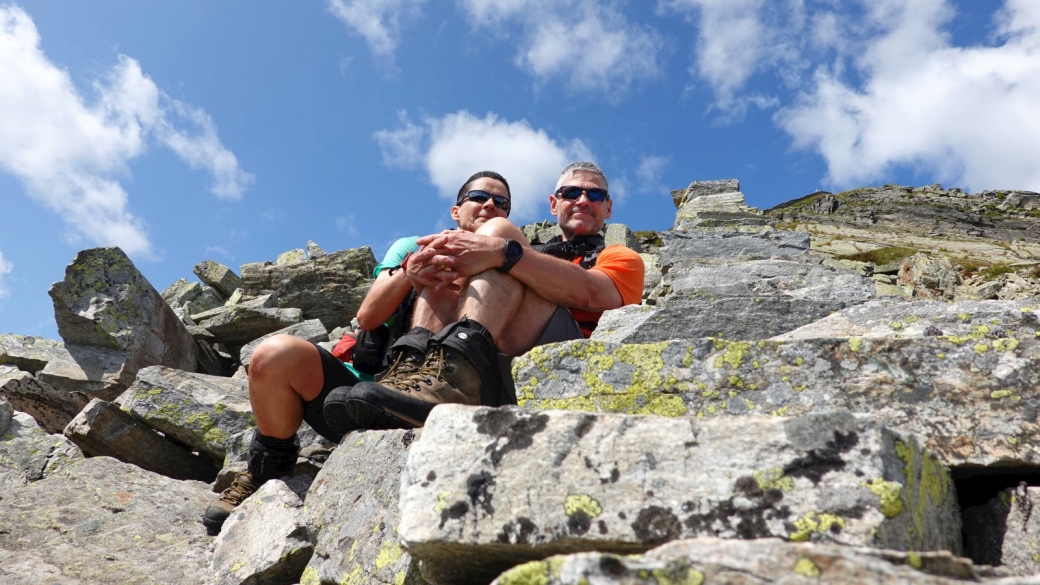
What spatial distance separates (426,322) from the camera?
5.31m

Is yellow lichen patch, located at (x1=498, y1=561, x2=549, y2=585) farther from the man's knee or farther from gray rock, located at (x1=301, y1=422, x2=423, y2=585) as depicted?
the man's knee

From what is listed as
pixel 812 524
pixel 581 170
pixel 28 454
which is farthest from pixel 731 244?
pixel 28 454

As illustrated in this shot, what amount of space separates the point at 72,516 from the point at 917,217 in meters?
113

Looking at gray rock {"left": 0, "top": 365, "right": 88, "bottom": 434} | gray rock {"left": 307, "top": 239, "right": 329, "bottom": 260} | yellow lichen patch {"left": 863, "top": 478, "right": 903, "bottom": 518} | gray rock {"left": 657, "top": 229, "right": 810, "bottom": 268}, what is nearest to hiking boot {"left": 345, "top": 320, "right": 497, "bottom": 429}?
yellow lichen patch {"left": 863, "top": 478, "right": 903, "bottom": 518}

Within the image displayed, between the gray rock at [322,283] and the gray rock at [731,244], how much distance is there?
33.0 feet

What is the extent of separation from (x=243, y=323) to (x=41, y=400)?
5.07 metres

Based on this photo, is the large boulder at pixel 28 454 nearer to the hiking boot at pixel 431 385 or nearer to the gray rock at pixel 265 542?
the gray rock at pixel 265 542

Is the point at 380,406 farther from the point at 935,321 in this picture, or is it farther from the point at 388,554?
the point at 935,321

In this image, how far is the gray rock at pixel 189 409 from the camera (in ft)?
23.7

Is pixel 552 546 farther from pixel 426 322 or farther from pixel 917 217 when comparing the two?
pixel 917 217

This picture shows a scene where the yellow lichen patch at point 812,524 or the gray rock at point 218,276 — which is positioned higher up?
the gray rock at point 218,276

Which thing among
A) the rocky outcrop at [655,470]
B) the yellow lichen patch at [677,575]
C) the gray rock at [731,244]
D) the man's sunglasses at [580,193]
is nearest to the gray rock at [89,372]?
the rocky outcrop at [655,470]

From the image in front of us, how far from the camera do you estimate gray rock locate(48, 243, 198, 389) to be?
11.7 metres

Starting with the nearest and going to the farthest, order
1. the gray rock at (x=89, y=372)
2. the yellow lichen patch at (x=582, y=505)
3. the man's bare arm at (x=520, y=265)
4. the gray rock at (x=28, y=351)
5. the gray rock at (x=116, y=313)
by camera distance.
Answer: the yellow lichen patch at (x=582, y=505)
the man's bare arm at (x=520, y=265)
the gray rock at (x=89, y=372)
the gray rock at (x=28, y=351)
the gray rock at (x=116, y=313)
